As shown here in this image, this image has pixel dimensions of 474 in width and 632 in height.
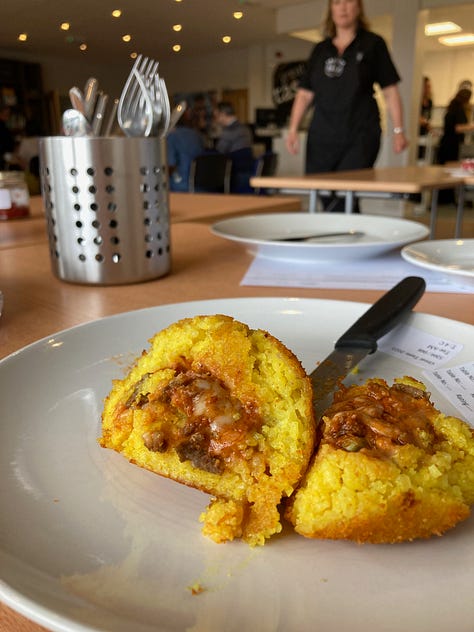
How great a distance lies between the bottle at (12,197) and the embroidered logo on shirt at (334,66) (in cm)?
201

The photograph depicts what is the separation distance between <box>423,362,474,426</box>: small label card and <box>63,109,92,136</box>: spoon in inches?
24.0

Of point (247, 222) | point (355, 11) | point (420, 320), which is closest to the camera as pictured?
point (420, 320)

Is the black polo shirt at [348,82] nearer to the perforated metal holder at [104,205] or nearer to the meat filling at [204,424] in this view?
the perforated metal holder at [104,205]

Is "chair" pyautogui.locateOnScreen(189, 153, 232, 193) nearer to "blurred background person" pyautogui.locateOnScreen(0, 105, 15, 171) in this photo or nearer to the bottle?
"blurred background person" pyautogui.locateOnScreen(0, 105, 15, 171)

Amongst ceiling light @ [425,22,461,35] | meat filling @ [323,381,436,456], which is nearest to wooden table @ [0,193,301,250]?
meat filling @ [323,381,436,456]

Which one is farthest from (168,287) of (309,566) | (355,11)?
(355,11)

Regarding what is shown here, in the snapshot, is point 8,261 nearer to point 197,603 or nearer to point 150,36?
point 197,603

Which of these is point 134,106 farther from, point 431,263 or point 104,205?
point 431,263

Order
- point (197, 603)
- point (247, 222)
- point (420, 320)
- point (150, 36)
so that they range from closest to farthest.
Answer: point (197, 603), point (420, 320), point (247, 222), point (150, 36)

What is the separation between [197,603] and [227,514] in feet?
0.19

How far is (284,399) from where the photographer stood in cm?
35

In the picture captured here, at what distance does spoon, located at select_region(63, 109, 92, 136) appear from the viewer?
790 mm

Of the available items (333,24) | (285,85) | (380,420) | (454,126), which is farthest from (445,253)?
(285,85)

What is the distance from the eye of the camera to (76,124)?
795 mm
